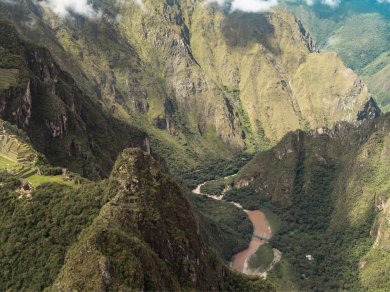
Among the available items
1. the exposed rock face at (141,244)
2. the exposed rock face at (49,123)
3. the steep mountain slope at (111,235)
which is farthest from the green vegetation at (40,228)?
the exposed rock face at (49,123)

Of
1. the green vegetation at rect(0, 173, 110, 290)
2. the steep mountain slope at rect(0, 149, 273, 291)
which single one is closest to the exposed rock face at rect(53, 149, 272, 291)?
the steep mountain slope at rect(0, 149, 273, 291)

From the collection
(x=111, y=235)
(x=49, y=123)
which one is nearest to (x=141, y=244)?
(x=111, y=235)

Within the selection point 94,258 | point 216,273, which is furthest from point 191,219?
point 94,258

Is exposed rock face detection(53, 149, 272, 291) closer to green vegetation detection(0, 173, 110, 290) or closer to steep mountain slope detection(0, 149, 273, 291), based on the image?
steep mountain slope detection(0, 149, 273, 291)

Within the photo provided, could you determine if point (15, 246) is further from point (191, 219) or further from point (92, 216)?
point (191, 219)

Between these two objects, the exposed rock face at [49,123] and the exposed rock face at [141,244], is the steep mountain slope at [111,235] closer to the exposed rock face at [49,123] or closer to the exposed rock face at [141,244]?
the exposed rock face at [141,244]

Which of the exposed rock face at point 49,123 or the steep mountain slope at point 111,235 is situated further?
the exposed rock face at point 49,123

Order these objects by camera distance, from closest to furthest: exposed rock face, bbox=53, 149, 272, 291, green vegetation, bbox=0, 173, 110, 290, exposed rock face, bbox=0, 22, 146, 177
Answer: exposed rock face, bbox=53, 149, 272, 291
green vegetation, bbox=0, 173, 110, 290
exposed rock face, bbox=0, 22, 146, 177

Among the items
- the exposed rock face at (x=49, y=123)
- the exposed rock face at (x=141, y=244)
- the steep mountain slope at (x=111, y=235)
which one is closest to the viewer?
the exposed rock face at (x=141, y=244)

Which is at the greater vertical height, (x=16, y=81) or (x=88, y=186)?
(x=16, y=81)
